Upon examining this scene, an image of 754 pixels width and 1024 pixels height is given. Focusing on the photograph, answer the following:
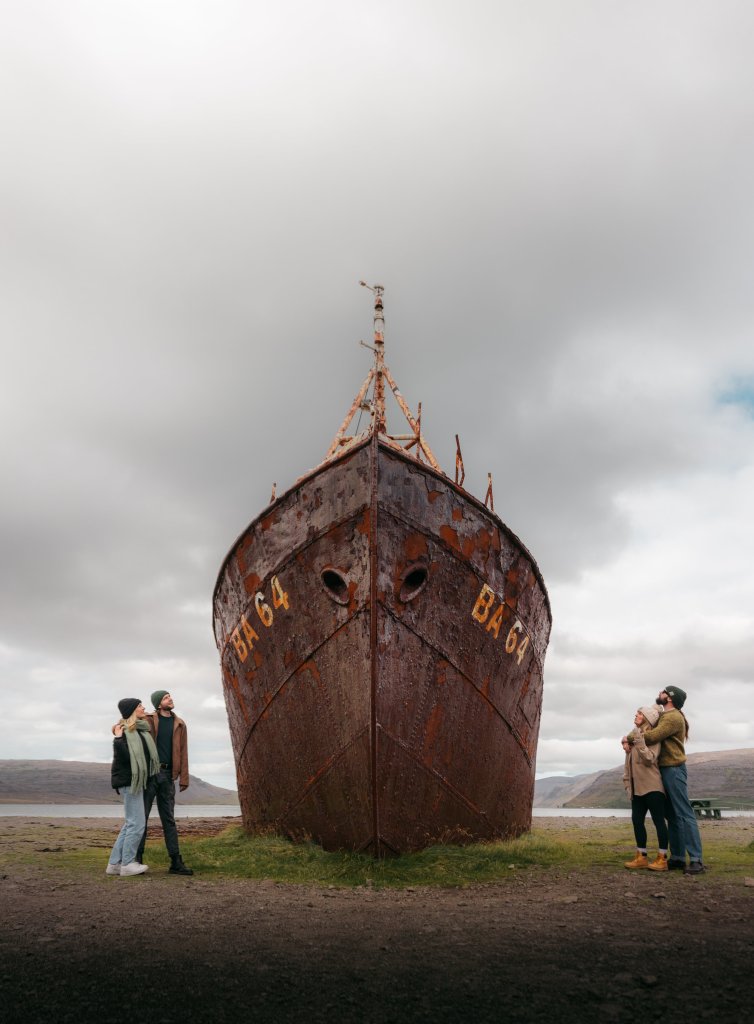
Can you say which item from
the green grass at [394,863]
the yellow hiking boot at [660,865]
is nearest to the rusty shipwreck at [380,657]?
the green grass at [394,863]

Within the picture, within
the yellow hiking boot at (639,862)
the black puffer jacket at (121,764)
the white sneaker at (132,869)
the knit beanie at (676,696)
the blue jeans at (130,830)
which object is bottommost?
the white sneaker at (132,869)

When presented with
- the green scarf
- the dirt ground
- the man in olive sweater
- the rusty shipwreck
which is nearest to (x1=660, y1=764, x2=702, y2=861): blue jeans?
the man in olive sweater

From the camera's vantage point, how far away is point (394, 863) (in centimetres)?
555

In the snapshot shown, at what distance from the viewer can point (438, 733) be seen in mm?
6125

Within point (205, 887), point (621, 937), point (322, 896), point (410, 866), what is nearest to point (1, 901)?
point (205, 887)

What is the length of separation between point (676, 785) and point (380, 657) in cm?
280

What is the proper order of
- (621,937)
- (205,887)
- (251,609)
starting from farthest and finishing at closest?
(251,609), (205,887), (621,937)

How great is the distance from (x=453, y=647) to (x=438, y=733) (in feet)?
2.68

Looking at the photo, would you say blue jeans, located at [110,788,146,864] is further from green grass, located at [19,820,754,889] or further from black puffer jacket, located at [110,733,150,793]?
green grass, located at [19,820,754,889]

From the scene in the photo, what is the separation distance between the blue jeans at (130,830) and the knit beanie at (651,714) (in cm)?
462

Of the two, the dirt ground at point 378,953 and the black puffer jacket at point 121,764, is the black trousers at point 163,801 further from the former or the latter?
the dirt ground at point 378,953

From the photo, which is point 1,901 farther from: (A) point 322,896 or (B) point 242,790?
(B) point 242,790

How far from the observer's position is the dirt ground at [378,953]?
7.86 feet

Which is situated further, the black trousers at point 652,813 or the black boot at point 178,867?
the black trousers at point 652,813
